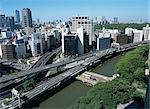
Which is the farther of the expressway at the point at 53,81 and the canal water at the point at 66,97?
the expressway at the point at 53,81

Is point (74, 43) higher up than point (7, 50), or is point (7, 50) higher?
point (74, 43)

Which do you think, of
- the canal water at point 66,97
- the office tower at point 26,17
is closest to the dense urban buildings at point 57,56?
the office tower at point 26,17

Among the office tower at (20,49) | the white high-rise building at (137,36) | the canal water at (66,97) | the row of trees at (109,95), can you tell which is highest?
the white high-rise building at (137,36)

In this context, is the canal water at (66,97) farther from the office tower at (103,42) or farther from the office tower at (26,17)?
the office tower at (26,17)

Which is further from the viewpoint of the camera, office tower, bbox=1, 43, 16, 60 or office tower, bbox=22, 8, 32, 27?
office tower, bbox=22, 8, 32, 27

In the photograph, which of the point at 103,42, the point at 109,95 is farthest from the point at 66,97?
the point at 103,42

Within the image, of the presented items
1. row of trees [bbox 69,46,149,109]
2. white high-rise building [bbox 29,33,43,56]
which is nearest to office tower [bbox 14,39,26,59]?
white high-rise building [bbox 29,33,43,56]

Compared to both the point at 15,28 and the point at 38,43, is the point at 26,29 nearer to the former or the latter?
the point at 15,28

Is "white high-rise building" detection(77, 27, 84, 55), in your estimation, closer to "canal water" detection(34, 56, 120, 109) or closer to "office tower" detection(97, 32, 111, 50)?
"office tower" detection(97, 32, 111, 50)

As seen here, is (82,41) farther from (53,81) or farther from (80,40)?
(53,81)

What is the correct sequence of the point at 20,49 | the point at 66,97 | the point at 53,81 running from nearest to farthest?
the point at 66,97, the point at 53,81, the point at 20,49

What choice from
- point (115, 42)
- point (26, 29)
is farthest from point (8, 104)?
point (26, 29)
